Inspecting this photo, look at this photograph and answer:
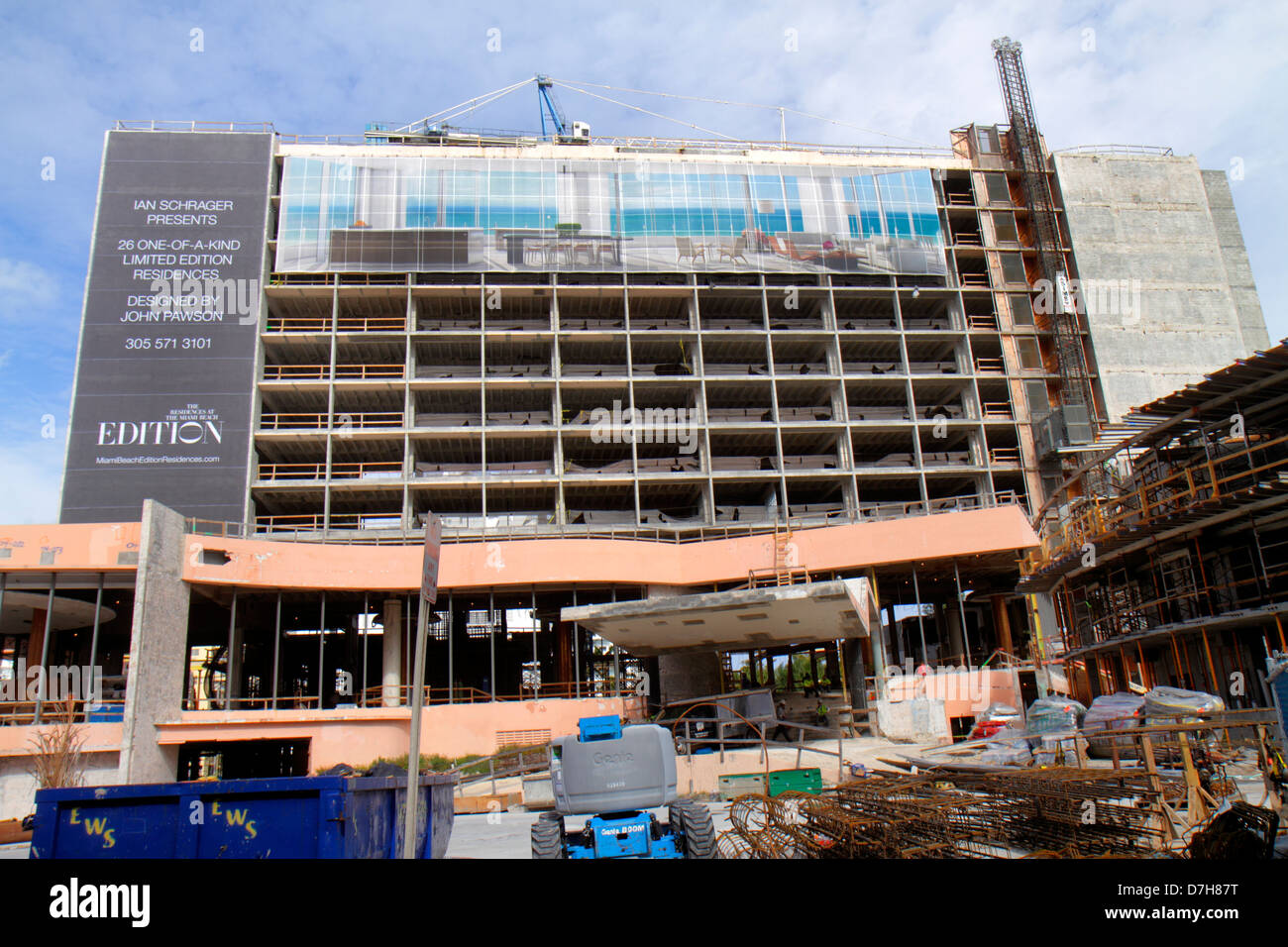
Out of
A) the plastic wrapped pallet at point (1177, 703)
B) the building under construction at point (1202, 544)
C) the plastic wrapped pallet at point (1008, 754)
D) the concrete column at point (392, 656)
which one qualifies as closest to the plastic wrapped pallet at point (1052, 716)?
the plastic wrapped pallet at point (1008, 754)

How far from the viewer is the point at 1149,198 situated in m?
58.7

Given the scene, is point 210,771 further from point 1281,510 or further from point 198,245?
point 1281,510

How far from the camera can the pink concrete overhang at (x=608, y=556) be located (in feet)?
108

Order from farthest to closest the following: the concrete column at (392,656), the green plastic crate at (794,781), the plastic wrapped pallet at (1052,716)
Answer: the concrete column at (392,656)
the plastic wrapped pallet at (1052,716)
the green plastic crate at (794,781)

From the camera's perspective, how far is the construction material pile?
881 centimetres

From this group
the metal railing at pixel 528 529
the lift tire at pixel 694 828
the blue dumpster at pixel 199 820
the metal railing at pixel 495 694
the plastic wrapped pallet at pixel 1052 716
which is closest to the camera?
the blue dumpster at pixel 199 820

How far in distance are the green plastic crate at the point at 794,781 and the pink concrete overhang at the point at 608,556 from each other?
1897 cm

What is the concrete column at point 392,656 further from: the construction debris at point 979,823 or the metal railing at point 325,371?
the construction debris at point 979,823

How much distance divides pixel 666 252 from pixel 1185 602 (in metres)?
37.2

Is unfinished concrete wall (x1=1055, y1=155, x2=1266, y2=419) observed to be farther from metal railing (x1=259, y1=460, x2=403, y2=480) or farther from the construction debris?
the construction debris

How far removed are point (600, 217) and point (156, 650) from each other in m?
36.8

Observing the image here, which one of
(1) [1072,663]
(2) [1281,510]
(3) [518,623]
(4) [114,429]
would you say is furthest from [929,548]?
(4) [114,429]

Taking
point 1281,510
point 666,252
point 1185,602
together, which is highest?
point 666,252

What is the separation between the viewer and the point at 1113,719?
64.4 ft
